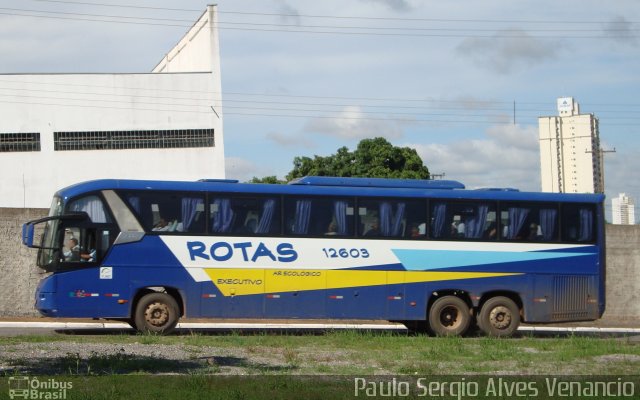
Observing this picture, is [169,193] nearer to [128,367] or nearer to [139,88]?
[128,367]

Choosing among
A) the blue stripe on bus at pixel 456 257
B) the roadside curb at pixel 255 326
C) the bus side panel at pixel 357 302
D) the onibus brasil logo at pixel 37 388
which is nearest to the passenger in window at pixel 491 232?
the blue stripe on bus at pixel 456 257

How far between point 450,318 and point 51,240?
30.2 feet

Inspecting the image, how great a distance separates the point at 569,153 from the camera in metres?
88.1

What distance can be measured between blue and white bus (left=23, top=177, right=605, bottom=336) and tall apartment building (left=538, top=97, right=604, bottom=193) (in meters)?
60.7

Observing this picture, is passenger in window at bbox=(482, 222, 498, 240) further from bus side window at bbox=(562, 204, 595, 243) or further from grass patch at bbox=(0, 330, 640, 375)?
grass patch at bbox=(0, 330, 640, 375)

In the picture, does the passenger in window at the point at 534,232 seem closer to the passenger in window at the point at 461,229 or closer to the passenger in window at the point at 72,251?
the passenger in window at the point at 461,229

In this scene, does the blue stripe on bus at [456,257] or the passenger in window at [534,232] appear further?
the passenger in window at [534,232]

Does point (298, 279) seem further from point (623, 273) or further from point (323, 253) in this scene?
point (623, 273)

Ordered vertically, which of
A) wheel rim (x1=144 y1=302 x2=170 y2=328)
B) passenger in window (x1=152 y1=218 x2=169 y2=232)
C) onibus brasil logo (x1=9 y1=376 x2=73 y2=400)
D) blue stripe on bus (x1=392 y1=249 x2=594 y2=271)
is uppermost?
passenger in window (x1=152 y1=218 x2=169 y2=232)

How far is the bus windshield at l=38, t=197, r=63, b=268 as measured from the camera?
67.6 feet

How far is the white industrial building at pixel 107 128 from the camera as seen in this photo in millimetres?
48656

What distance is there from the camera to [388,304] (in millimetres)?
21969

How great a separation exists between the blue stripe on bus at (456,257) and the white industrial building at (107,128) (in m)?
29.1

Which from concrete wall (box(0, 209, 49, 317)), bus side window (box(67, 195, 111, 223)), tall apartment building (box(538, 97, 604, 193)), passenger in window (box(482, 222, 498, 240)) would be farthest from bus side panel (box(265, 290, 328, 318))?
tall apartment building (box(538, 97, 604, 193))
